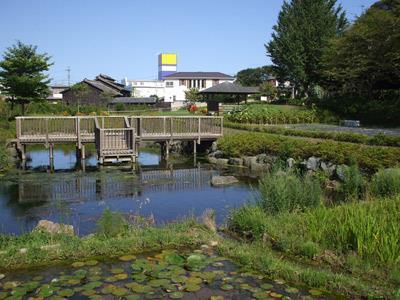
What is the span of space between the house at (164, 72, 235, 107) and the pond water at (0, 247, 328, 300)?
6806 cm

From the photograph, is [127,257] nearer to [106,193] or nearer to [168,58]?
[106,193]

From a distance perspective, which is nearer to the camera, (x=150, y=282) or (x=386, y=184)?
(x=150, y=282)

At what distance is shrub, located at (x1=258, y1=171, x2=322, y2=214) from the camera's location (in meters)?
8.37

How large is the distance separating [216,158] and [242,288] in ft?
54.3

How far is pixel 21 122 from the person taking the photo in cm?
2075

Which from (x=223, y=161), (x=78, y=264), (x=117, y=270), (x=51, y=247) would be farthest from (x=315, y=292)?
(x=223, y=161)

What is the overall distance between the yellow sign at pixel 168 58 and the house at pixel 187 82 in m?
48.2

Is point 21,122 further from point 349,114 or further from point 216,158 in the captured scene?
point 349,114

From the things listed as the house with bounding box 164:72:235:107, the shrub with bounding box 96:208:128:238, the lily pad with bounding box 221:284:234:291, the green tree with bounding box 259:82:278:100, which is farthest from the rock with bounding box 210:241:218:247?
the house with bounding box 164:72:235:107

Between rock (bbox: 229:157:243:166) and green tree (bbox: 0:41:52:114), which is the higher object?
green tree (bbox: 0:41:52:114)

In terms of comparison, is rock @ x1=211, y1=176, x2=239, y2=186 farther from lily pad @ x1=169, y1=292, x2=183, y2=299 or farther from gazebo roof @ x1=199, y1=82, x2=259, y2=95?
gazebo roof @ x1=199, y1=82, x2=259, y2=95

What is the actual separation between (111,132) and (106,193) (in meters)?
6.75

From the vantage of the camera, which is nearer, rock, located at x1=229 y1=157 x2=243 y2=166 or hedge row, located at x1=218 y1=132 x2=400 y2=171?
hedge row, located at x1=218 y1=132 x2=400 y2=171

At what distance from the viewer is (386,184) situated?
10.1 meters
